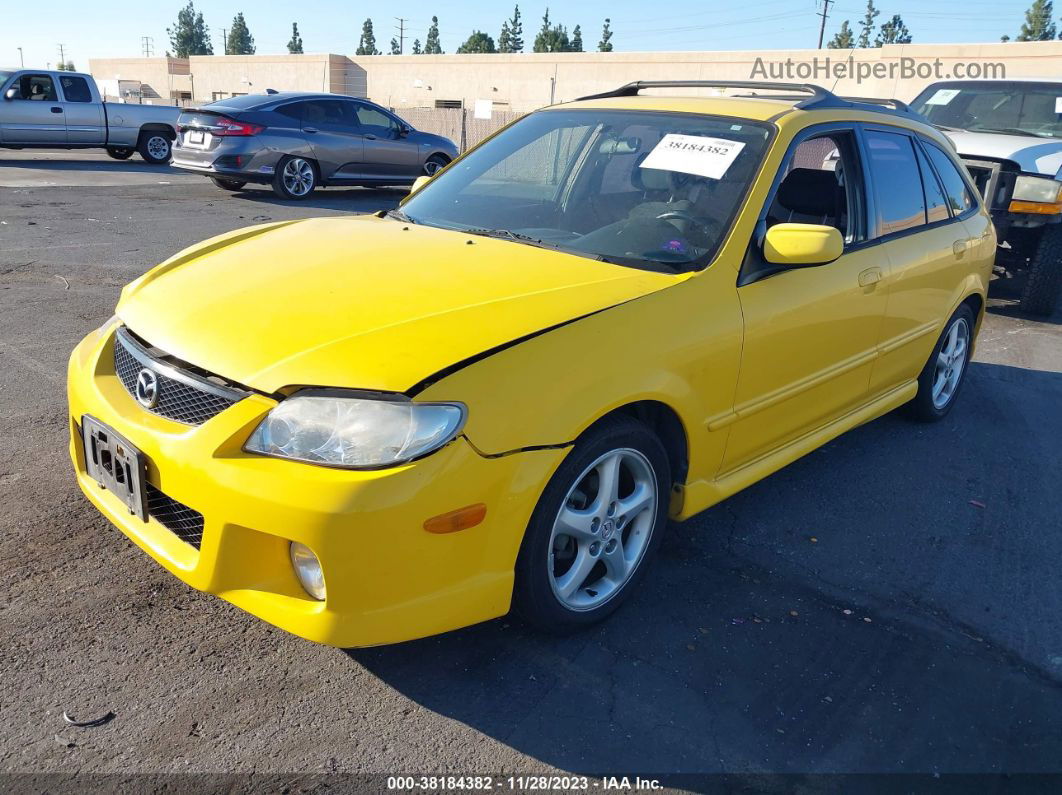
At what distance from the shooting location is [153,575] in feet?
9.89

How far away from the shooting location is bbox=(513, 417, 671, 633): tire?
2.59 meters

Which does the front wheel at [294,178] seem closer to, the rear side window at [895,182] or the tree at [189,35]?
the rear side window at [895,182]

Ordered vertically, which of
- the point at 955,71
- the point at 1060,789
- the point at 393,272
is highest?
the point at 955,71

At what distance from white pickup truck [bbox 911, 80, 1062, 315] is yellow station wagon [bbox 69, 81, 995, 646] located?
401cm

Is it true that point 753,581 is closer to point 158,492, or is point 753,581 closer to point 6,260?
point 158,492

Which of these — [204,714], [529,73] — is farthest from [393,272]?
[529,73]

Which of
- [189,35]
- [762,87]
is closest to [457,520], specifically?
[762,87]

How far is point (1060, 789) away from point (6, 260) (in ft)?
27.2

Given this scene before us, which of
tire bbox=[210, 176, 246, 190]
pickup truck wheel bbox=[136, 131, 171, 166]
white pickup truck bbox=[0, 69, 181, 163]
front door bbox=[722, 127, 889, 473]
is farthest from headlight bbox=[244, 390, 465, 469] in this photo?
pickup truck wheel bbox=[136, 131, 171, 166]

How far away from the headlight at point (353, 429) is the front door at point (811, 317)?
136 cm

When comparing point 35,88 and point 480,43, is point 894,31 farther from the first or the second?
point 35,88

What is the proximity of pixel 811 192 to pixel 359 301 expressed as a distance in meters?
2.19

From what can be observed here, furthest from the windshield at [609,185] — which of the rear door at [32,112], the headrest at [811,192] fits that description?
the rear door at [32,112]

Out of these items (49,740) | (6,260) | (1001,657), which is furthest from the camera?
(6,260)
